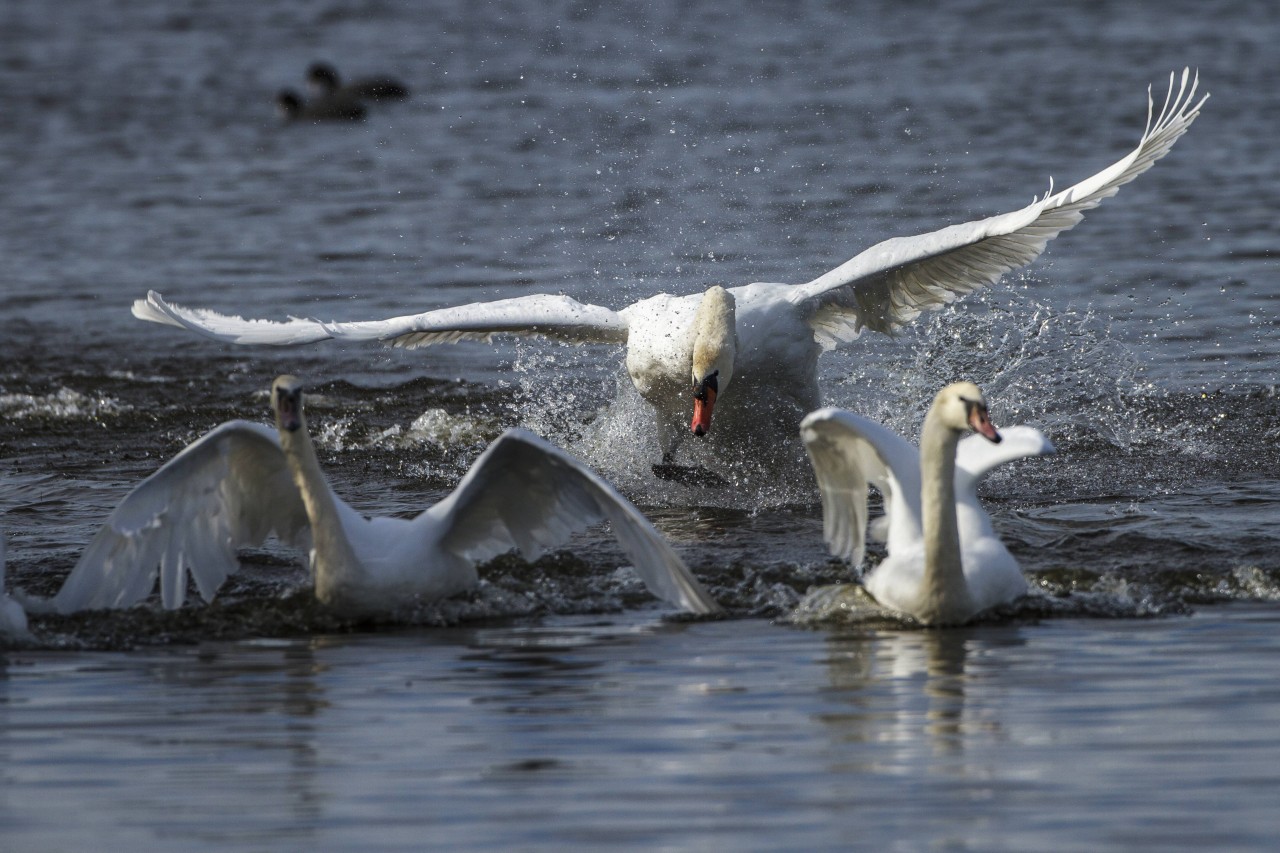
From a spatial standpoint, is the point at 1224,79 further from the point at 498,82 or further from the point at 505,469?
the point at 505,469

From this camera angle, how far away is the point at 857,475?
8.54m

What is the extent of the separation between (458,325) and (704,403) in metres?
1.91

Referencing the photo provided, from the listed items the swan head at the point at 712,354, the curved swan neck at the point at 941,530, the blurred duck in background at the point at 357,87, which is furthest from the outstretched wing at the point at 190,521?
the blurred duck in background at the point at 357,87

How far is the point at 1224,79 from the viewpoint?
27844 millimetres

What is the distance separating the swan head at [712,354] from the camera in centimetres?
1019

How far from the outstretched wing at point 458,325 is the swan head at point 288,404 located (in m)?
2.95

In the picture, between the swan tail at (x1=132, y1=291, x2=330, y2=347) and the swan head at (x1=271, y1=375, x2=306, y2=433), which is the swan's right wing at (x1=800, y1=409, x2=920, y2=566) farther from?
the swan tail at (x1=132, y1=291, x2=330, y2=347)

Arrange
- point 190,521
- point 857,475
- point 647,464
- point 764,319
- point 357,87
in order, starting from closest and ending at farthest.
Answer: point 857,475, point 190,521, point 764,319, point 647,464, point 357,87

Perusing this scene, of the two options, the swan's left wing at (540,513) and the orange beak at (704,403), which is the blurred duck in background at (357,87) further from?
the swan's left wing at (540,513)

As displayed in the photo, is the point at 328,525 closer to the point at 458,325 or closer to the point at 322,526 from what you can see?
the point at 322,526

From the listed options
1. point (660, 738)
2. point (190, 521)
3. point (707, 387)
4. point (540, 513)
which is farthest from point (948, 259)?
point (660, 738)

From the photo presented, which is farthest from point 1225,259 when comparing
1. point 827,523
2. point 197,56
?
point 197,56

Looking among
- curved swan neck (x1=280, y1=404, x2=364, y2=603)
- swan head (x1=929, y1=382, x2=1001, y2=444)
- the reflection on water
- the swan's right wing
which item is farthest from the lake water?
swan head (x1=929, y1=382, x2=1001, y2=444)

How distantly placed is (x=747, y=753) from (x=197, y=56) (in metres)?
35.2
